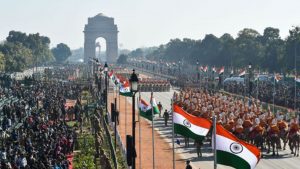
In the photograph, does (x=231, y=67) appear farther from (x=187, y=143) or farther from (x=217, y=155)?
(x=217, y=155)

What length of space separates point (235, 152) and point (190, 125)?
4.43m

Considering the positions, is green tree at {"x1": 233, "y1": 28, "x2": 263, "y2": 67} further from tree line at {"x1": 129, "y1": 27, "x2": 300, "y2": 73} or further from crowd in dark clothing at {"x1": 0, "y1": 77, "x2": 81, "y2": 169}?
crowd in dark clothing at {"x1": 0, "y1": 77, "x2": 81, "y2": 169}

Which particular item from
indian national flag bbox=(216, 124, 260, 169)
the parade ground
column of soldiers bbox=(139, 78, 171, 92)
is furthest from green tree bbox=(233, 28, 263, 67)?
indian national flag bbox=(216, 124, 260, 169)

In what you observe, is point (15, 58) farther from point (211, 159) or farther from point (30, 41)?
point (211, 159)

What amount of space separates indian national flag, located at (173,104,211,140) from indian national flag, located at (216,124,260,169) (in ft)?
10.6

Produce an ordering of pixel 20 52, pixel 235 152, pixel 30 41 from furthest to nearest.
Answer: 1. pixel 30 41
2. pixel 20 52
3. pixel 235 152

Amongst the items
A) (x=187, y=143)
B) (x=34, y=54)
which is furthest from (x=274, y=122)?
(x=34, y=54)

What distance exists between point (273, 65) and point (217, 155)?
8530 cm

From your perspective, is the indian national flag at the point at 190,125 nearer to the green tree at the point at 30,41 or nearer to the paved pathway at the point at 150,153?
the paved pathway at the point at 150,153

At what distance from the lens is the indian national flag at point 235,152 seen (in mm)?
15367

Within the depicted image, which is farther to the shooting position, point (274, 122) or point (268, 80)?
point (268, 80)

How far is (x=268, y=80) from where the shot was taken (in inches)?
3725

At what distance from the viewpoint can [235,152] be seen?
15.6 m

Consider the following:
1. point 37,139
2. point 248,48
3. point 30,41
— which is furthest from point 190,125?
point 30,41
